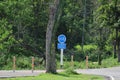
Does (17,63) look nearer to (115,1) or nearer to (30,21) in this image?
(30,21)

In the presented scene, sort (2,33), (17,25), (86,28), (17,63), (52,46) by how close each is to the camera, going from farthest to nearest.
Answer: (86,28), (17,25), (2,33), (17,63), (52,46)

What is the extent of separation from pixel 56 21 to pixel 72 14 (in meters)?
42.7

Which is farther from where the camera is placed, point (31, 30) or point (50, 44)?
point (31, 30)

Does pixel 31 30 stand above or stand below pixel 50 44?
above

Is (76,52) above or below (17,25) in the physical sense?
below

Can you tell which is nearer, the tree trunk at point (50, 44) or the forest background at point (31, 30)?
the tree trunk at point (50, 44)

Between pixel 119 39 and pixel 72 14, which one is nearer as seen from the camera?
pixel 119 39

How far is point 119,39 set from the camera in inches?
2040

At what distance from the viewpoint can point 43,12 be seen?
171 feet

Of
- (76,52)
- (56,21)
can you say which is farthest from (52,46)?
(76,52)

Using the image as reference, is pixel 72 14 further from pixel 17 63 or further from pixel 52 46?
pixel 52 46

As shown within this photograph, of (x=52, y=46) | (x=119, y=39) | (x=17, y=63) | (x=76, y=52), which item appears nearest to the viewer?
(x=52, y=46)

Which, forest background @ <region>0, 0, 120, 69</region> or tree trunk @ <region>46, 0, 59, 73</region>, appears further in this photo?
forest background @ <region>0, 0, 120, 69</region>

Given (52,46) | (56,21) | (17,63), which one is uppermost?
(56,21)
